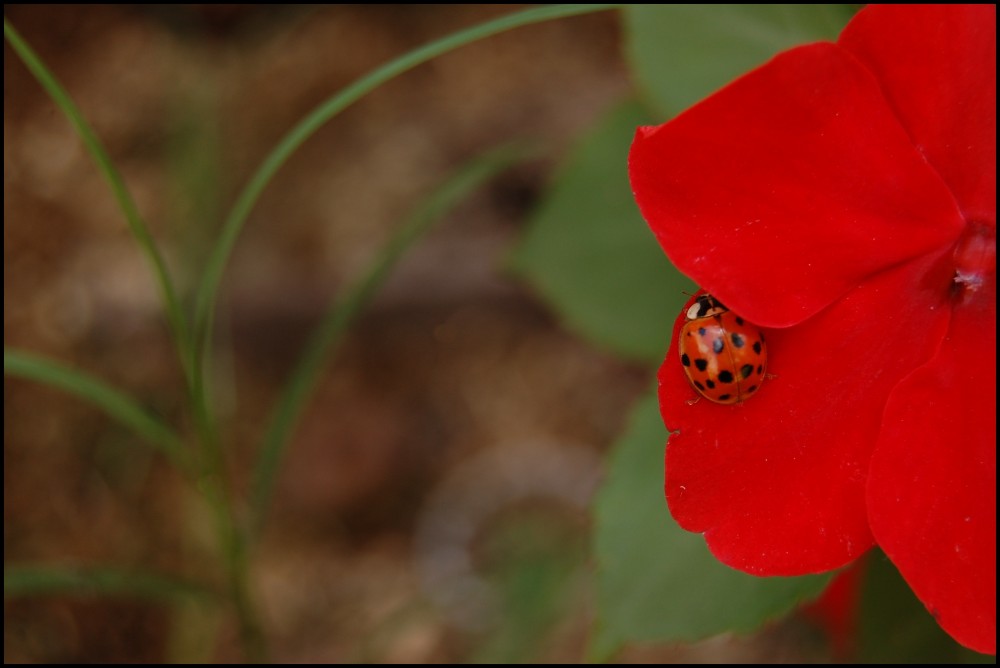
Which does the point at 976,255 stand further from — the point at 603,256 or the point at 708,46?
the point at 603,256

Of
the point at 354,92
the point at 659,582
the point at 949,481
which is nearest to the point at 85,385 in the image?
the point at 354,92

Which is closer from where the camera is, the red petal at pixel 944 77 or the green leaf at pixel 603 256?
the red petal at pixel 944 77

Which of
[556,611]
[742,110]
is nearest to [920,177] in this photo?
[742,110]

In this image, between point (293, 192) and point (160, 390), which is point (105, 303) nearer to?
point (160, 390)

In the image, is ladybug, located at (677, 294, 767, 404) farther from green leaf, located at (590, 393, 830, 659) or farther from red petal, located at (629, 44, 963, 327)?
green leaf, located at (590, 393, 830, 659)

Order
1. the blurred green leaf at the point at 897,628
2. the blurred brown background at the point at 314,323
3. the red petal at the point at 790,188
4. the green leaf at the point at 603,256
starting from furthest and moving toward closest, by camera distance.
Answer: the blurred brown background at the point at 314,323, the green leaf at the point at 603,256, the blurred green leaf at the point at 897,628, the red petal at the point at 790,188

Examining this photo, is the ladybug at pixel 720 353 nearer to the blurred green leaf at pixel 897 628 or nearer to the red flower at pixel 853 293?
the red flower at pixel 853 293

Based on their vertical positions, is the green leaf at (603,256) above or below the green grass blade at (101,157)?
below

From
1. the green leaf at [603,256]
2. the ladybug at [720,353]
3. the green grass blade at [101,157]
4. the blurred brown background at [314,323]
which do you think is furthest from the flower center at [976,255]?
the blurred brown background at [314,323]
